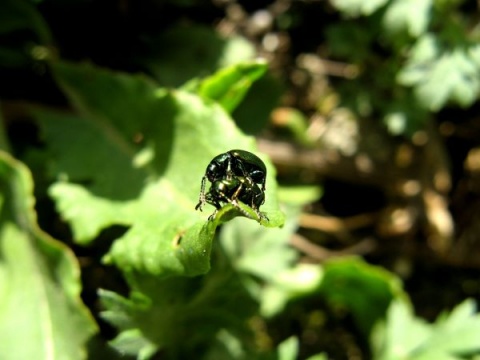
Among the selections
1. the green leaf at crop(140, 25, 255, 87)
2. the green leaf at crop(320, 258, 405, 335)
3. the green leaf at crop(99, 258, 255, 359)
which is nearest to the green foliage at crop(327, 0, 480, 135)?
the green leaf at crop(140, 25, 255, 87)

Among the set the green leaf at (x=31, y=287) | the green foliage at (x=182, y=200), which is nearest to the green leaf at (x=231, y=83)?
the green foliage at (x=182, y=200)

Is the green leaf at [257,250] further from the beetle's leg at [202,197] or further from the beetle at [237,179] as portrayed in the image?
the beetle at [237,179]

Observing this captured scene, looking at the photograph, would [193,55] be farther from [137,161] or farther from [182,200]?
[182,200]

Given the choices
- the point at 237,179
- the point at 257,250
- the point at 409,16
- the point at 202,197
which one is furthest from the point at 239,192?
the point at 409,16

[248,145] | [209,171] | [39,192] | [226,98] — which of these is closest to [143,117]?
[226,98]

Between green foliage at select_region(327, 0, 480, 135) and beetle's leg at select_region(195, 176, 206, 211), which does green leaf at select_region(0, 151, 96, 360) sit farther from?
green foliage at select_region(327, 0, 480, 135)
